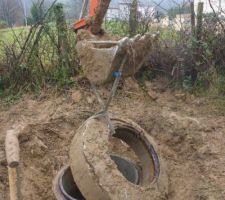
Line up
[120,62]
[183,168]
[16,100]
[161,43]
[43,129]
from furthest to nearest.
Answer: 1. [161,43]
2. [16,100]
3. [43,129]
4. [183,168]
5. [120,62]

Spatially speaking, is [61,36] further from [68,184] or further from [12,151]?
[12,151]

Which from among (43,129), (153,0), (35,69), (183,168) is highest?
(153,0)

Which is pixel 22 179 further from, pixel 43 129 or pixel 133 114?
pixel 133 114

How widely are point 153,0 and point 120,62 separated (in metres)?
3.91

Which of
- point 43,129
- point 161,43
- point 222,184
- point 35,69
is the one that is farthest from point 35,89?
point 222,184

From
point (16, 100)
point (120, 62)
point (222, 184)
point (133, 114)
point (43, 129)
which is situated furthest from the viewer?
point (16, 100)

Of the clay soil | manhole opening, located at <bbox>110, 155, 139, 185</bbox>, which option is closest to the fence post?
the clay soil

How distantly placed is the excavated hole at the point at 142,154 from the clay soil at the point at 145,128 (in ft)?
0.92

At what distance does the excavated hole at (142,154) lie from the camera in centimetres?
464

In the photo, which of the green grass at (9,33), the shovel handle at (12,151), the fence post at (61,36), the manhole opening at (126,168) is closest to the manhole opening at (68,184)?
the manhole opening at (126,168)

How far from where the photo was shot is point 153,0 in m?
7.58

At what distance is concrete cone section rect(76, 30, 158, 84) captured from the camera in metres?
3.88

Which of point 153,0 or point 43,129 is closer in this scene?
point 43,129

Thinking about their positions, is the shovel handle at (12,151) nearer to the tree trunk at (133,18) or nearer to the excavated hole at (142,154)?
the excavated hole at (142,154)
